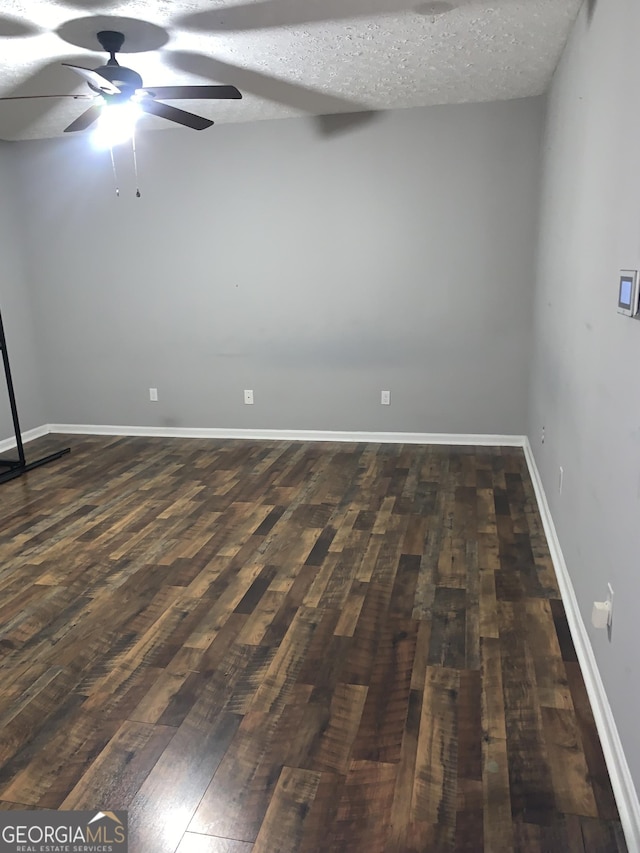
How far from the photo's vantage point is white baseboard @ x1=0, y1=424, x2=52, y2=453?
17.3 ft

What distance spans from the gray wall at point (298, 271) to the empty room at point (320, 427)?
2 centimetres

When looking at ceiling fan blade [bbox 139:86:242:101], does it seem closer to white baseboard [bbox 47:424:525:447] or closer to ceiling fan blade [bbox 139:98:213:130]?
ceiling fan blade [bbox 139:98:213:130]

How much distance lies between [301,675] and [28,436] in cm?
427

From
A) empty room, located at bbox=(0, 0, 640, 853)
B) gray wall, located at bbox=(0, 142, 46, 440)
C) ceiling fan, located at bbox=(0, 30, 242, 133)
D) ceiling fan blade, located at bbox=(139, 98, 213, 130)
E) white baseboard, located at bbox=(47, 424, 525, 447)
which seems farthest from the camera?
gray wall, located at bbox=(0, 142, 46, 440)

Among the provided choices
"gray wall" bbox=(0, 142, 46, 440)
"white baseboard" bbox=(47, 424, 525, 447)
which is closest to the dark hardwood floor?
"white baseboard" bbox=(47, 424, 525, 447)

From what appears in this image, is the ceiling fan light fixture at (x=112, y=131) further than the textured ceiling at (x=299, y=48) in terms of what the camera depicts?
Yes

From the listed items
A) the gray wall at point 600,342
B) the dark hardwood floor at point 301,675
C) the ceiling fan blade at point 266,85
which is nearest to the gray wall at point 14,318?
the dark hardwood floor at point 301,675

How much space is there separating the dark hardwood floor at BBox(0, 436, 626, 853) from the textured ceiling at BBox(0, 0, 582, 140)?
2464 millimetres

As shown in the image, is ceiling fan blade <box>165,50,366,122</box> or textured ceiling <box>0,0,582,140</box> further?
ceiling fan blade <box>165,50,366,122</box>

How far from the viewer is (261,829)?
1633mm

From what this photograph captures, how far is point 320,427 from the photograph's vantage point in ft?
17.4

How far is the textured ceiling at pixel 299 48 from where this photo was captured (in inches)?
107

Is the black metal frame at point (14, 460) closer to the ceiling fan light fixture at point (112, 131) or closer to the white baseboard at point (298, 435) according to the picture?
the white baseboard at point (298, 435)

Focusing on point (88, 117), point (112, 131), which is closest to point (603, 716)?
point (88, 117)
